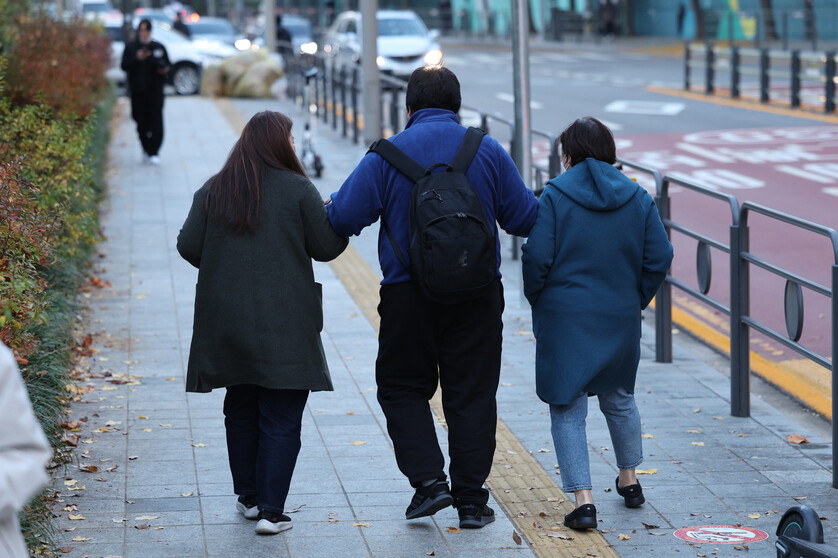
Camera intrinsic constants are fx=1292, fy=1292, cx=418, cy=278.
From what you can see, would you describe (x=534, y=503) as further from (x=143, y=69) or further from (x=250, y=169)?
(x=143, y=69)

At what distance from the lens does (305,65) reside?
2370cm

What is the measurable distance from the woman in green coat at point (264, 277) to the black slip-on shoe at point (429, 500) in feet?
1.62

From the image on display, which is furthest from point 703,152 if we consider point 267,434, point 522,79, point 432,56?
point 267,434

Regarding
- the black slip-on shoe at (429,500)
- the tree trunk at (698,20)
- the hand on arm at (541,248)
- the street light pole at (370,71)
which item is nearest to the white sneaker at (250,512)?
the black slip-on shoe at (429,500)

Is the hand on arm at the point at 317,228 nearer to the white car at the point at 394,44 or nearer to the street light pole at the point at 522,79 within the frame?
the street light pole at the point at 522,79

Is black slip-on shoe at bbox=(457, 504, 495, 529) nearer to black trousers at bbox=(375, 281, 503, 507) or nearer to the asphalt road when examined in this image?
black trousers at bbox=(375, 281, 503, 507)

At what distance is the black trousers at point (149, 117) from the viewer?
1532cm

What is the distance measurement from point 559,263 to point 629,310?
1.04ft

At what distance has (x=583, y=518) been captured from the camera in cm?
470

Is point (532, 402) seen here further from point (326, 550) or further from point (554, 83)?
point (554, 83)

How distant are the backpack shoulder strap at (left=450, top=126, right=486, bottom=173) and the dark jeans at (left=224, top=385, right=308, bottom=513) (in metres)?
1.00

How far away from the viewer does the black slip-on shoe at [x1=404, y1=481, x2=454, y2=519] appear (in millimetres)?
4643

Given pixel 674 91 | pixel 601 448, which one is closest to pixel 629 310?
pixel 601 448

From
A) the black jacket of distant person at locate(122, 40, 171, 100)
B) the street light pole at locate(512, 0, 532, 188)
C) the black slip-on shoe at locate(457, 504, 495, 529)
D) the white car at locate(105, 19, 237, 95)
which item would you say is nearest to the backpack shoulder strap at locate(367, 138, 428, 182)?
the black slip-on shoe at locate(457, 504, 495, 529)
